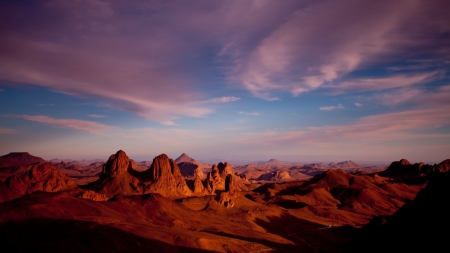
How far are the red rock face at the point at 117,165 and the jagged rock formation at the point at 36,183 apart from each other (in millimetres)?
17629

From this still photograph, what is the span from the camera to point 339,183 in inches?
7746

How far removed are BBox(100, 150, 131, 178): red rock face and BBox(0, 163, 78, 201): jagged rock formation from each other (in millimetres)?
17629

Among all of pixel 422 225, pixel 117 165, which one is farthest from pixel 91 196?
pixel 422 225

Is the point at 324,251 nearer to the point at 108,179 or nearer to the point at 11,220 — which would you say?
the point at 11,220

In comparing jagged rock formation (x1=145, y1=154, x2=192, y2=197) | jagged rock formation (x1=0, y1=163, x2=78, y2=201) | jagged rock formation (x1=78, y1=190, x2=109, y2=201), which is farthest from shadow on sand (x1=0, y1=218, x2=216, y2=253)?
jagged rock formation (x1=145, y1=154, x2=192, y2=197)

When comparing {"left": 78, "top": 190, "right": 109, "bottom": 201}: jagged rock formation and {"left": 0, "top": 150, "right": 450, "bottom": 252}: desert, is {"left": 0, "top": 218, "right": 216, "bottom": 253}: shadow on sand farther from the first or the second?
{"left": 78, "top": 190, "right": 109, "bottom": 201}: jagged rock formation

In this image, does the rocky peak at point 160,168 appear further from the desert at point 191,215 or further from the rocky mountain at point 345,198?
the rocky mountain at point 345,198

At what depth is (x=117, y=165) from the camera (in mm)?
131875

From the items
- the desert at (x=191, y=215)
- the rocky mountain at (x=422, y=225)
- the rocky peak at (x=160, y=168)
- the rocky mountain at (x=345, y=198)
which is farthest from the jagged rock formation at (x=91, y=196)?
the rocky mountain at (x=345, y=198)

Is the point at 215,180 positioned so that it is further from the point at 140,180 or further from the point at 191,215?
the point at 191,215

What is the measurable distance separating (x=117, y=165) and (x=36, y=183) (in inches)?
1253

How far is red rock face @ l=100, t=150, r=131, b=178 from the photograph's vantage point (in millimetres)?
130750

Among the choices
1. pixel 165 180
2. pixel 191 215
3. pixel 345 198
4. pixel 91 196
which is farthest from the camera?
pixel 345 198

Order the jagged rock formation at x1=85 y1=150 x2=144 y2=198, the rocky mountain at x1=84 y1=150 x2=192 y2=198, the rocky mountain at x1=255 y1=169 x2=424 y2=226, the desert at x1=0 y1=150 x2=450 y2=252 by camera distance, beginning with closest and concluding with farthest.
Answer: the desert at x1=0 y1=150 x2=450 y2=252
the jagged rock formation at x1=85 y1=150 x2=144 y2=198
the rocky mountain at x1=84 y1=150 x2=192 y2=198
the rocky mountain at x1=255 y1=169 x2=424 y2=226
